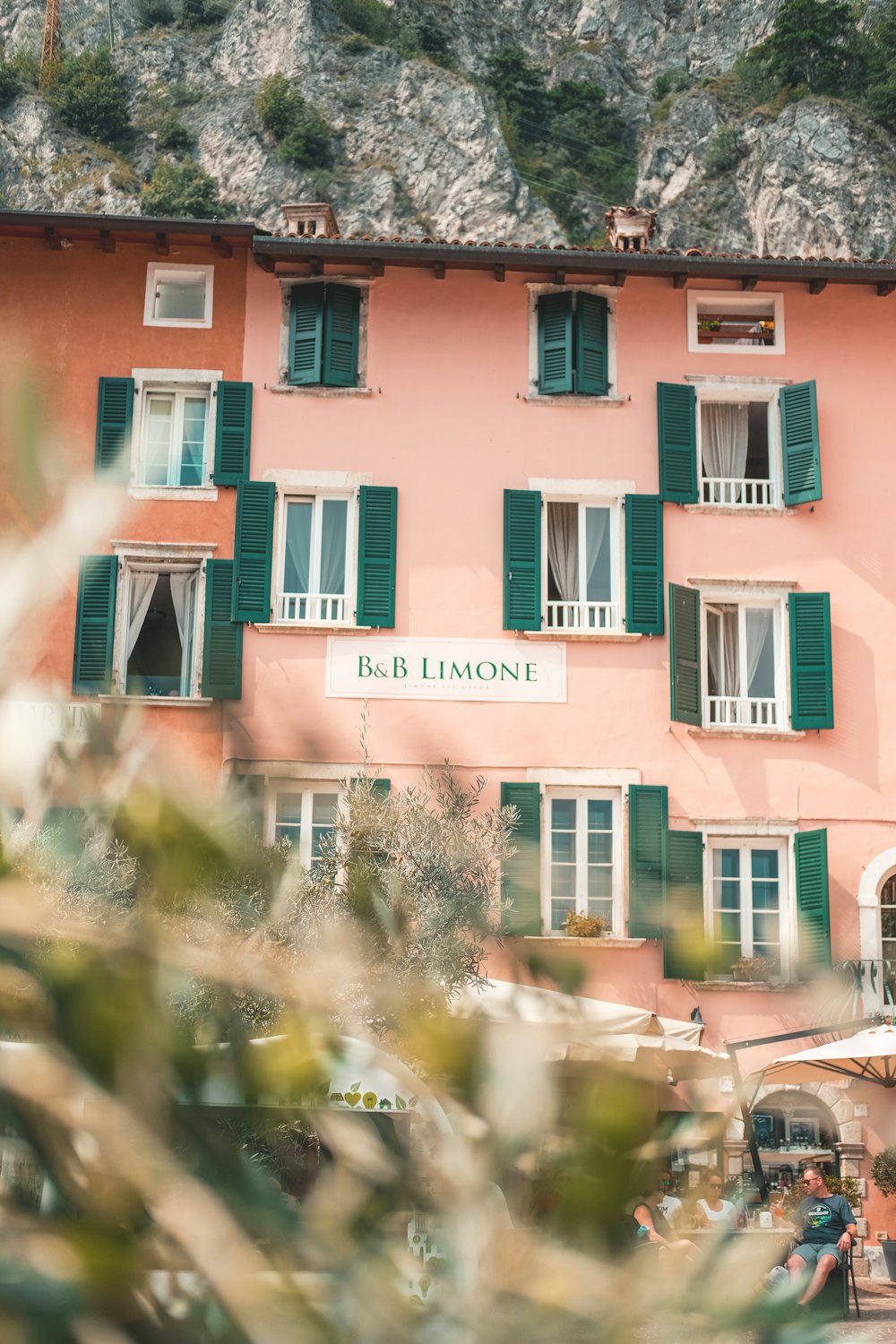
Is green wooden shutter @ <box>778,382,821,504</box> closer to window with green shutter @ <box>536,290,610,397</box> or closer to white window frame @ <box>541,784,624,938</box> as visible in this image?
window with green shutter @ <box>536,290,610,397</box>

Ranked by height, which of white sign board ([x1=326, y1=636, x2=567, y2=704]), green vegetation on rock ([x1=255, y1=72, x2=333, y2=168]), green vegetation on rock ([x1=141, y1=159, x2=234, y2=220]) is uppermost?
green vegetation on rock ([x1=255, y1=72, x2=333, y2=168])

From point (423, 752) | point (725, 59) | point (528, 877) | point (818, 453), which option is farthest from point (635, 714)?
point (725, 59)

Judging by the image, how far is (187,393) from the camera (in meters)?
17.6

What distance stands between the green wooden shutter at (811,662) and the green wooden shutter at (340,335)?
5.15 m

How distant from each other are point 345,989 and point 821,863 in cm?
1541

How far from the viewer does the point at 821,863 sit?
16234mm

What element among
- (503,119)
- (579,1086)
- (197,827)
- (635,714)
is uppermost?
(503,119)

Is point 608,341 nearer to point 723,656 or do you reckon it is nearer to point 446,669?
point 723,656

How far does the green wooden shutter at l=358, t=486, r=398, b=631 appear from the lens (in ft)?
55.1

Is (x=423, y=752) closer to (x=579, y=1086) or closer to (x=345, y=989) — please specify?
(x=345, y=989)

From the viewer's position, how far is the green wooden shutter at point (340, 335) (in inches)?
685

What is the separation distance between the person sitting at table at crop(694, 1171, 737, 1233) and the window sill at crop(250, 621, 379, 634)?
15.4 meters

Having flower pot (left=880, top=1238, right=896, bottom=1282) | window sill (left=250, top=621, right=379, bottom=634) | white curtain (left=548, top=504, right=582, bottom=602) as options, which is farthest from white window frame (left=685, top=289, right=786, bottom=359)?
flower pot (left=880, top=1238, right=896, bottom=1282)

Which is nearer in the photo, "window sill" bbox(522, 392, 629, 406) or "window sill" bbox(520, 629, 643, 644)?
"window sill" bbox(520, 629, 643, 644)
